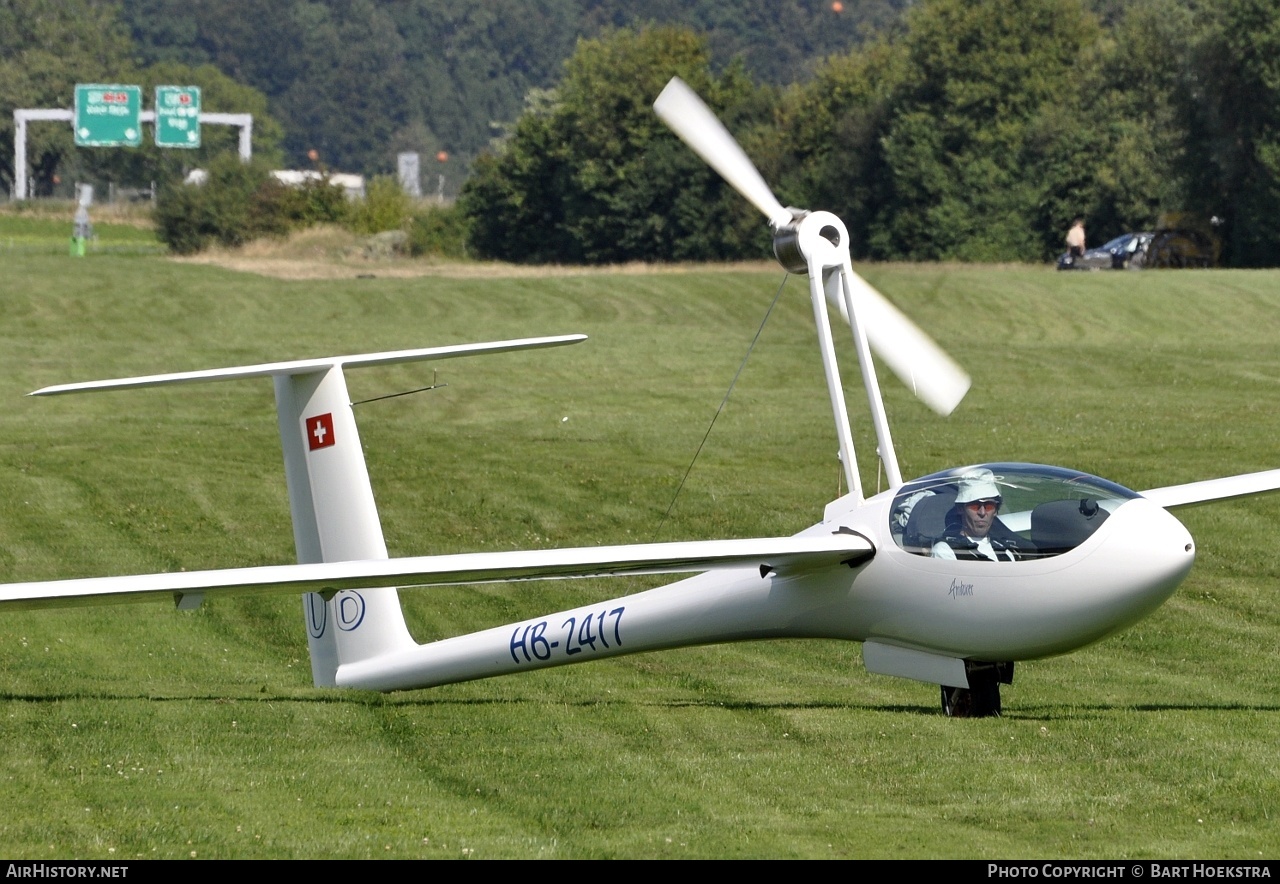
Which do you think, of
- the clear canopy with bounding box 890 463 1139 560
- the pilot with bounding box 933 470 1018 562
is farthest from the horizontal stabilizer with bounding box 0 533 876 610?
the pilot with bounding box 933 470 1018 562

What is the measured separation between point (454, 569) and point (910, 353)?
4.38 m

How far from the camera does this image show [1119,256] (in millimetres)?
69812

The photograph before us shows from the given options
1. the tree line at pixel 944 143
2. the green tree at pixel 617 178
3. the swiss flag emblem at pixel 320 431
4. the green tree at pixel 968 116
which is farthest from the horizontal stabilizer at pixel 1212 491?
the green tree at pixel 617 178

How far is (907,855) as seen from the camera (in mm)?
9500

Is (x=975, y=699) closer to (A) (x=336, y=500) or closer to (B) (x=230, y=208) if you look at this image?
(A) (x=336, y=500)

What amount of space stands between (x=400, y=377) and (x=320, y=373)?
2415 cm

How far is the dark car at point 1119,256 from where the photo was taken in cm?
6782

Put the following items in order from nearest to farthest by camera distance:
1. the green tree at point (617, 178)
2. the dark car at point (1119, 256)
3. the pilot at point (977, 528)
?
the pilot at point (977, 528), the dark car at point (1119, 256), the green tree at point (617, 178)

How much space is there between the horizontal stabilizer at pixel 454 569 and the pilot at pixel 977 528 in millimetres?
618

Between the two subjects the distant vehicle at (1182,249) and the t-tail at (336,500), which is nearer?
the t-tail at (336,500)

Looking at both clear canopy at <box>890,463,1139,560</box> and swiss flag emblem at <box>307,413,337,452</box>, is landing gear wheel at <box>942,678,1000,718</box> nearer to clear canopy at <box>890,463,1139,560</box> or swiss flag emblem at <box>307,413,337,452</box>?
clear canopy at <box>890,463,1139,560</box>

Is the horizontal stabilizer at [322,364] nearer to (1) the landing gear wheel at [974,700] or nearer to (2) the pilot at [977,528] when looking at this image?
(2) the pilot at [977,528]

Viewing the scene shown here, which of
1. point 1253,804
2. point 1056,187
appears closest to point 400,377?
point 1253,804

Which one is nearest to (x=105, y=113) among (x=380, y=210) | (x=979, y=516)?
(x=380, y=210)
